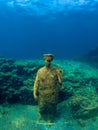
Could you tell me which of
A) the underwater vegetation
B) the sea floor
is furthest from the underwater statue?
the underwater vegetation

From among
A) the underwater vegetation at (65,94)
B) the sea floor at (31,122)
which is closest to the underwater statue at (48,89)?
the sea floor at (31,122)

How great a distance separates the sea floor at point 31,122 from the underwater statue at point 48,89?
347 mm

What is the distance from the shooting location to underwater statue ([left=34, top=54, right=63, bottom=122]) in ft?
31.3

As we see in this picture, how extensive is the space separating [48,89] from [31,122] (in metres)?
1.31

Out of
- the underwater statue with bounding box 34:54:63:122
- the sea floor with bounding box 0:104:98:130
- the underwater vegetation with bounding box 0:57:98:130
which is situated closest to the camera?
the sea floor with bounding box 0:104:98:130

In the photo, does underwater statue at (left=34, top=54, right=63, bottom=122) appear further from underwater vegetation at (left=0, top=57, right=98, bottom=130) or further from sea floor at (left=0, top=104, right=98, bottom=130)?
underwater vegetation at (left=0, top=57, right=98, bottom=130)

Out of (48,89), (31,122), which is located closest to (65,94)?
(48,89)

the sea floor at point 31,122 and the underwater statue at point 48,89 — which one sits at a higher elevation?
the underwater statue at point 48,89

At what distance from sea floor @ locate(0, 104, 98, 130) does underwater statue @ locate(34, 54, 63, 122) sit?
13.7 inches

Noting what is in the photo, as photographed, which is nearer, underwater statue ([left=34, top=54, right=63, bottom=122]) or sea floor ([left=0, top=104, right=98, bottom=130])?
sea floor ([left=0, top=104, right=98, bottom=130])

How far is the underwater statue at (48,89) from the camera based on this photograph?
9.53 m

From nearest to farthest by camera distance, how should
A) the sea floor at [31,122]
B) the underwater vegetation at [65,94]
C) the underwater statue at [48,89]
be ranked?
the sea floor at [31,122] → the underwater statue at [48,89] → the underwater vegetation at [65,94]

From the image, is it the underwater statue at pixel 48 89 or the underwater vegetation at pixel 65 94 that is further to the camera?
the underwater vegetation at pixel 65 94

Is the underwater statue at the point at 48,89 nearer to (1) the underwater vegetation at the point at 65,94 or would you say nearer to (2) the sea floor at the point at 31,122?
(2) the sea floor at the point at 31,122
